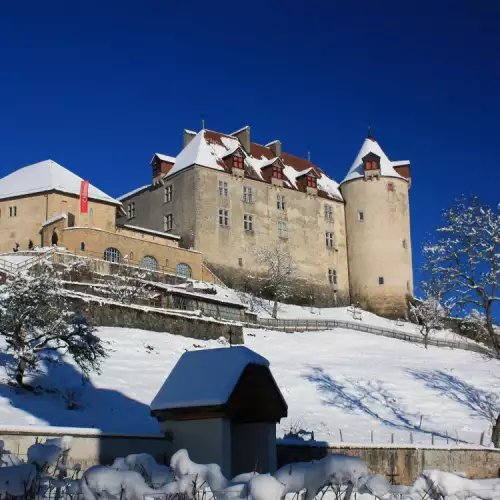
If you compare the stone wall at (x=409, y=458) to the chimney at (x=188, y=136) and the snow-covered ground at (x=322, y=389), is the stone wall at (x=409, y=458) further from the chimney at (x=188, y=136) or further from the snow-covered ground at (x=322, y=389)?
the chimney at (x=188, y=136)

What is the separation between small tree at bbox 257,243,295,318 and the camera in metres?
57.2

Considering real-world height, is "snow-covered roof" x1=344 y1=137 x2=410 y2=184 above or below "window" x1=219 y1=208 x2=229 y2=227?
above

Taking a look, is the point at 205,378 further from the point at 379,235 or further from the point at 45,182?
the point at 379,235

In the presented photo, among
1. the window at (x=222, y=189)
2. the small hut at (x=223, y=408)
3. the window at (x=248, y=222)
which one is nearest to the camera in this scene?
the small hut at (x=223, y=408)

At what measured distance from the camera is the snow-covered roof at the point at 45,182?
52344 mm

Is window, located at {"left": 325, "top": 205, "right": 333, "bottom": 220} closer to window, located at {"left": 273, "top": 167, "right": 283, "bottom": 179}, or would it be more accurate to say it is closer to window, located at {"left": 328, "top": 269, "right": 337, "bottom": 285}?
window, located at {"left": 328, "top": 269, "right": 337, "bottom": 285}

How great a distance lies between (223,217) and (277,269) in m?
5.63

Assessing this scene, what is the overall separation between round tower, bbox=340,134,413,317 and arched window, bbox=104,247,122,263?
22.9 m

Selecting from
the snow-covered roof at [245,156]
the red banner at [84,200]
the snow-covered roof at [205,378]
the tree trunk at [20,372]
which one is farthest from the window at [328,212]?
the snow-covered roof at [205,378]

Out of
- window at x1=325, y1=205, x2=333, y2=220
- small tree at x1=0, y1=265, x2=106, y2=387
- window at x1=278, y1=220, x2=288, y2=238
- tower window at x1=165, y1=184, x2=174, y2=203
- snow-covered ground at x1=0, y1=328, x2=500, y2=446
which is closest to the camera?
snow-covered ground at x1=0, y1=328, x2=500, y2=446

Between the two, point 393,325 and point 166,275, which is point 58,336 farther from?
point 393,325

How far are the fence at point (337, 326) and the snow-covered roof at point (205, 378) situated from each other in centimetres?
2875

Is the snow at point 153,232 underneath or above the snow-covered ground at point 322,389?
above

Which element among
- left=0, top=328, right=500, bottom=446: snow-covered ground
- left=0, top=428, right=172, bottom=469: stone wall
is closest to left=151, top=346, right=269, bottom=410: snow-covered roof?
left=0, top=428, right=172, bottom=469: stone wall
